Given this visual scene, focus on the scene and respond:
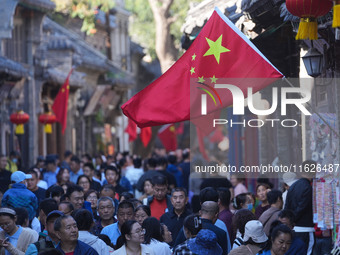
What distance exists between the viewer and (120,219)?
36.5 feet

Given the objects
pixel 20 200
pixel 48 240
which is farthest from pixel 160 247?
pixel 20 200

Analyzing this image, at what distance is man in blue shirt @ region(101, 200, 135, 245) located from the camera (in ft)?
36.0

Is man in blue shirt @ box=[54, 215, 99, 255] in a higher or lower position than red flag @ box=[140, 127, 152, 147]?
lower

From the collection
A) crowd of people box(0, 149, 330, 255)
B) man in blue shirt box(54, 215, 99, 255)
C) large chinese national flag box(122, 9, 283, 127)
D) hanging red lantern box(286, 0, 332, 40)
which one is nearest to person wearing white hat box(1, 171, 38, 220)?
crowd of people box(0, 149, 330, 255)

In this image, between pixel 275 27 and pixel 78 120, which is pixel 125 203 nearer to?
pixel 275 27

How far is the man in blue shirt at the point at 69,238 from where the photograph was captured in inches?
359

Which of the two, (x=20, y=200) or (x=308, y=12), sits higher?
A: (x=308, y=12)

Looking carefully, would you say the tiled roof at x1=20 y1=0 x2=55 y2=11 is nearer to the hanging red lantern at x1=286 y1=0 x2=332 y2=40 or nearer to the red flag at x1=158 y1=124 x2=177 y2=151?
the red flag at x1=158 y1=124 x2=177 y2=151

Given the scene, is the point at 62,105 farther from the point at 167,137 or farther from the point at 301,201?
the point at 301,201

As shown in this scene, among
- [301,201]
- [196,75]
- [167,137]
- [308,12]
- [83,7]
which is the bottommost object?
[301,201]

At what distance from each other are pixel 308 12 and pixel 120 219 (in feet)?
11.4

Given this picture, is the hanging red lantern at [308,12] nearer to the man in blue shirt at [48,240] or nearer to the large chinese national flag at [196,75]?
the large chinese national flag at [196,75]

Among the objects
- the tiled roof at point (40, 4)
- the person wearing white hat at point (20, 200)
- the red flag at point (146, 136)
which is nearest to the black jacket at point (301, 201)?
the person wearing white hat at point (20, 200)

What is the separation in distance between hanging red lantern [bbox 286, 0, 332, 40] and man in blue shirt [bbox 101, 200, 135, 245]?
307 centimetres
